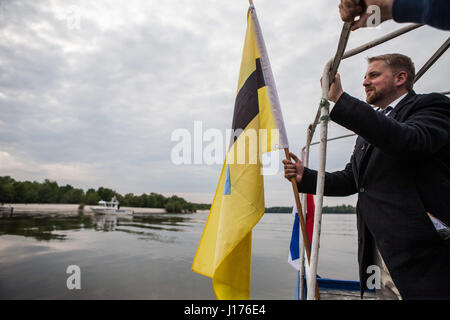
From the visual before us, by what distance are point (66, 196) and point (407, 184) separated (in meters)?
110

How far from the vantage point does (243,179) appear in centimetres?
205

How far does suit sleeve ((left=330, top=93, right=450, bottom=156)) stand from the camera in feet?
3.92

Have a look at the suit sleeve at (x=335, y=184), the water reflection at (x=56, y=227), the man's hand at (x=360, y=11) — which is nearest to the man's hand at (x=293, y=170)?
the suit sleeve at (x=335, y=184)

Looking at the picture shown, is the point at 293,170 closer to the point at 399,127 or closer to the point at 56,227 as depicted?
the point at 399,127

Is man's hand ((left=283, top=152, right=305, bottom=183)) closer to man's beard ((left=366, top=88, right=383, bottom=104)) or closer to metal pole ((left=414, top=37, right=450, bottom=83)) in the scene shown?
man's beard ((left=366, top=88, right=383, bottom=104))

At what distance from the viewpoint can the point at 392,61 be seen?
5.71ft

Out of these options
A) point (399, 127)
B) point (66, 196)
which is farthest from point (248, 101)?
point (66, 196)

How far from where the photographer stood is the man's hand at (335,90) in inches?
55.8

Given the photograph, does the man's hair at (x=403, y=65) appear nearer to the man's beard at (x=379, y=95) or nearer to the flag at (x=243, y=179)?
the man's beard at (x=379, y=95)

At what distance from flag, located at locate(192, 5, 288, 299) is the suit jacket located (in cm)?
76

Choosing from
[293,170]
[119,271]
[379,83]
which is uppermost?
[379,83]
